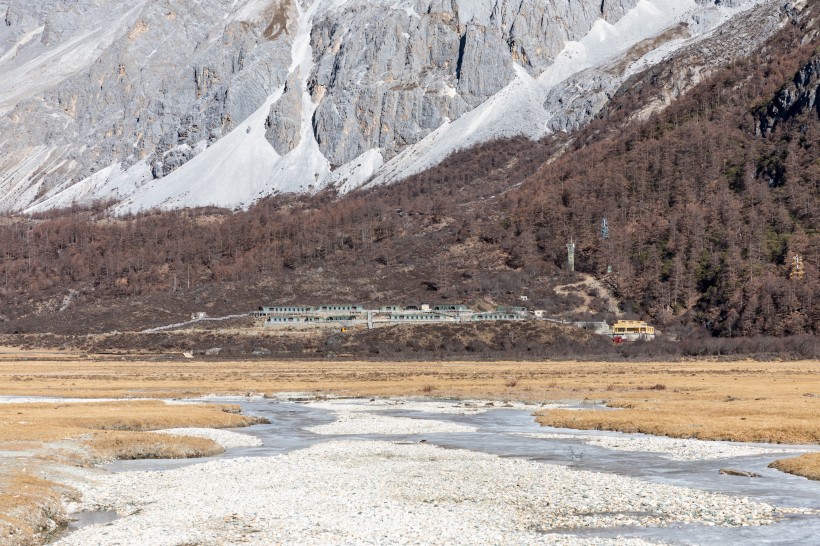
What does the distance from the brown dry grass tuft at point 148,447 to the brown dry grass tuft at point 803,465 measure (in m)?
Result: 29.6

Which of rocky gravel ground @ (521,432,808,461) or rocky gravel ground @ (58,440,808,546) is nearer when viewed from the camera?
rocky gravel ground @ (58,440,808,546)

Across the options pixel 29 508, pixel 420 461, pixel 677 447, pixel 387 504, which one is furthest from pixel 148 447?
pixel 677 447

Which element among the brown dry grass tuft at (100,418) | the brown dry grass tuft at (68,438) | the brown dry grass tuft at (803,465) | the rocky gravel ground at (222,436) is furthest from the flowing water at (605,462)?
the brown dry grass tuft at (100,418)

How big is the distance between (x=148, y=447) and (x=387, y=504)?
Result: 2046 cm

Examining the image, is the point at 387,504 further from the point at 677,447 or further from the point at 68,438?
the point at 68,438

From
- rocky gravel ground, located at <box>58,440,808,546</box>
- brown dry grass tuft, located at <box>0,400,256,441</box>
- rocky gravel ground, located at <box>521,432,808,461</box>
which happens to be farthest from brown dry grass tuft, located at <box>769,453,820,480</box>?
brown dry grass tuft, located at <box>0,400,256,441</box>

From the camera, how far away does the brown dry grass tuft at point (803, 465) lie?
36406mm

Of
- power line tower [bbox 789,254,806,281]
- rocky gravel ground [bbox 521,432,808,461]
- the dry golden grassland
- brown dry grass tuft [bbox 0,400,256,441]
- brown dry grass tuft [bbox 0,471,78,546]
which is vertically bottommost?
the dry golden grassland

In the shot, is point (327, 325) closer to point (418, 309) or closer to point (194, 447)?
point (418, 309)

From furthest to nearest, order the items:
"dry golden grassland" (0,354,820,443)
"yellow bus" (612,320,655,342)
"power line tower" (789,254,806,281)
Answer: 1. "power line tower" (789,254,806,281)
2. "yellow bus" (612,320,655,342)
3. "dry golden grassland" (0,354,820,443)

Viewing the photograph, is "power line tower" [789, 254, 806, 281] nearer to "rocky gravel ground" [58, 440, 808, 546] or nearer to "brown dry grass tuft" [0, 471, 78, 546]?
"rocky gravel ground" [58, 440, 808, 546]

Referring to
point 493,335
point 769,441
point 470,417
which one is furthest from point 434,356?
point 769,441

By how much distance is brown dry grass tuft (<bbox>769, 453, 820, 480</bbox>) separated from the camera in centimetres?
3641

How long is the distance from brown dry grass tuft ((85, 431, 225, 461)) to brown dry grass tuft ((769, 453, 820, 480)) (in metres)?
29.6
